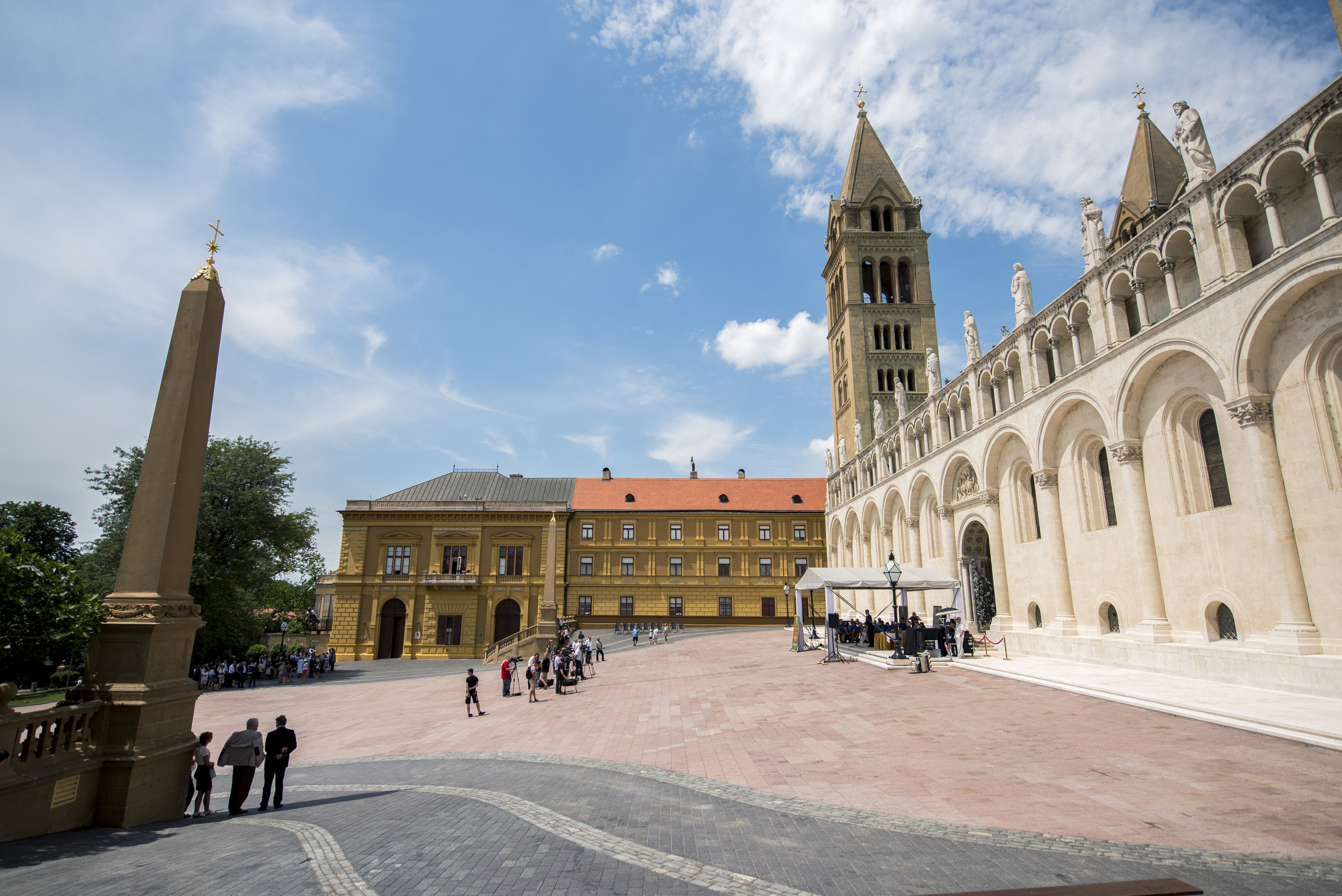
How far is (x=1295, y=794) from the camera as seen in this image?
6.96m

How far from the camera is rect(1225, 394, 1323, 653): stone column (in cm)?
1280

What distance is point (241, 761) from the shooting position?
28.6 feet

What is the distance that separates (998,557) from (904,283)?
32.5 m

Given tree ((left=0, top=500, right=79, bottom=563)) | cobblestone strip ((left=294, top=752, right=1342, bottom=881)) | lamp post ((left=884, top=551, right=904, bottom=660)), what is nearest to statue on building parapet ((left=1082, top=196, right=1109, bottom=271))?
lamp post ((left=884, top=551, right=904, bottom=660))

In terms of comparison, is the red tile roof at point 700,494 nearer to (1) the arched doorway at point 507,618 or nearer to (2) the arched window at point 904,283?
(1) the arched doorway at point 507,618

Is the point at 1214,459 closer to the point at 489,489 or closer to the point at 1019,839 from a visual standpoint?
the point at 1019,839

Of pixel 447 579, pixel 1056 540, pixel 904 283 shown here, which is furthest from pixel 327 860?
pixel 904 283

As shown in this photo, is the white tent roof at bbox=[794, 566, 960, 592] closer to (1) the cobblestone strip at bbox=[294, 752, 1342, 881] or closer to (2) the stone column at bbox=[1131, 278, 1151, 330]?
(2) the stone column at bbox=[1131, 278, 1151, 330]

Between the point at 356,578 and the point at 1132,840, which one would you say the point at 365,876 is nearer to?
the point at 1132,840

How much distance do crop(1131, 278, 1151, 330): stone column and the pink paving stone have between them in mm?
10260

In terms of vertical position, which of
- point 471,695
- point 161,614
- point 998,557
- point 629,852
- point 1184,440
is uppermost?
point 1184,440

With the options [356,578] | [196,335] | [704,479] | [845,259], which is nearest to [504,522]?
[356,578]

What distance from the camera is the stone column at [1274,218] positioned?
43.7 feet

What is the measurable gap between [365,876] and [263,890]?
74cm
